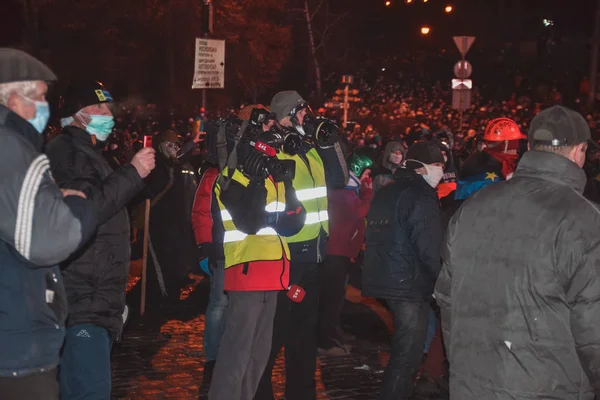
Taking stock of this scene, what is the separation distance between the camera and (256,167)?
17.6ft

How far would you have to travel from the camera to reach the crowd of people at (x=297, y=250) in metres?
3.44

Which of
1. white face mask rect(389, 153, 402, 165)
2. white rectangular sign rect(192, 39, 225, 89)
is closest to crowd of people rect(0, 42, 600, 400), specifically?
white face mask rect(389, 153, 402, 165)

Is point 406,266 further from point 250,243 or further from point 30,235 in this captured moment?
point 30,235

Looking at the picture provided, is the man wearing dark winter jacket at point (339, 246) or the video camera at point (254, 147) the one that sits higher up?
the video camera at point (254, 147)

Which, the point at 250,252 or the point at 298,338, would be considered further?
the point at 298,338

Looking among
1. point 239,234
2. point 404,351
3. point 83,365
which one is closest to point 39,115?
point 83,365

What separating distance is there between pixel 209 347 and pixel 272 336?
6.42 ft

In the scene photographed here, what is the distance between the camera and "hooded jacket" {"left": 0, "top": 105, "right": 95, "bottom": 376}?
3303 mm

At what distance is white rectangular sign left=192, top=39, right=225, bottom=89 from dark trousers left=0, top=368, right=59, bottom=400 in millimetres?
10079

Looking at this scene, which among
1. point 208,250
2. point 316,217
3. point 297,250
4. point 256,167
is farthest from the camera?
point 208,250

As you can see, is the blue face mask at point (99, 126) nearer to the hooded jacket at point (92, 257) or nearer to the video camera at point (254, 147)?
the hooded jacket at point (92, 257)

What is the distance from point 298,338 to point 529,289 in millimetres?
2699

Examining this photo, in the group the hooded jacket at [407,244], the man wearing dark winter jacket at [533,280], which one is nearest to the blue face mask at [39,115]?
the man wearing dark winter jacket at [533,280]

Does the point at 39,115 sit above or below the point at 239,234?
above
